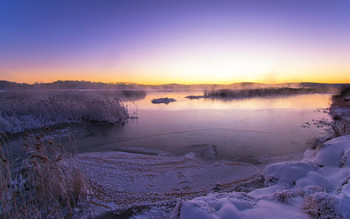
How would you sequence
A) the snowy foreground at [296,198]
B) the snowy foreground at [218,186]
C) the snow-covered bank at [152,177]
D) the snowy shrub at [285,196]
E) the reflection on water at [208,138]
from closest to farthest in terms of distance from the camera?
the snowy foreground at [296,198], the snowy foreground at [218,186], the snowy shrub at [285,196], the snow-covered bank at [152,177], the reflection on water at [208,138]

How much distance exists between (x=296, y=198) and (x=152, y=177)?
3200 mm

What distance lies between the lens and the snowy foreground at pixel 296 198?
88.0 inches

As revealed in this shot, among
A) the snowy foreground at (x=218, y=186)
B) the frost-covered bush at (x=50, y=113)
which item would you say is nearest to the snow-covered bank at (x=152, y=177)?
the snowy foreground at (x=218, y=186)

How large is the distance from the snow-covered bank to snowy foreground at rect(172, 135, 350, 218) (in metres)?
0.90

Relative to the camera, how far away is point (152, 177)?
15.6 ft

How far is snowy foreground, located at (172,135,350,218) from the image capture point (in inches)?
88.0

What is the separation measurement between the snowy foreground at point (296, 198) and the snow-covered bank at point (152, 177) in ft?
2.96

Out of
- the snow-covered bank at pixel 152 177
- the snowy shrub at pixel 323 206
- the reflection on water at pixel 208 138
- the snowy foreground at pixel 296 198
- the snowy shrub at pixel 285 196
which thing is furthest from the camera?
the reflection on water at pixel 208 138

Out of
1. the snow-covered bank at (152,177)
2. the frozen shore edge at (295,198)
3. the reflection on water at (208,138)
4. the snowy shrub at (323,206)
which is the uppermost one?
the snowy shrub at (323,206)

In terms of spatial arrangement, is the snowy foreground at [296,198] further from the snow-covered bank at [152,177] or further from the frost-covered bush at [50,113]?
the frost-covered bush at [50,113]

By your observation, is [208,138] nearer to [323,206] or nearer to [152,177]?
[152,177]

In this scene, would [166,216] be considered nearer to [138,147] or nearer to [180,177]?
[180,177]

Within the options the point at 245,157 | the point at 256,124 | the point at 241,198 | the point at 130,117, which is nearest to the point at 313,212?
the point at 241,198

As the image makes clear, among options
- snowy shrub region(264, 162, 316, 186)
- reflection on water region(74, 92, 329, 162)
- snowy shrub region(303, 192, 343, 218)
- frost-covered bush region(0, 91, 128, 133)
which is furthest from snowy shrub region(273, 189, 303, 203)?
frost-covered bush region(0, 91, 128, 133)
